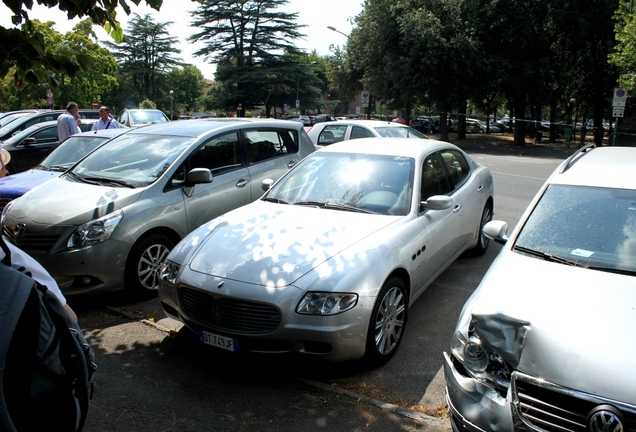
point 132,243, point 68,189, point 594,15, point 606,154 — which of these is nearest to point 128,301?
point 132,243

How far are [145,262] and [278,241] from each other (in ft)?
6.32

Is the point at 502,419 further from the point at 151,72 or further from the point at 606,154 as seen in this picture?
the point at 151,72

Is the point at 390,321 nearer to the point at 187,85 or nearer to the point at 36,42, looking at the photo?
the point at 36,42

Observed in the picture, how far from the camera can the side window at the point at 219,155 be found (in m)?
6.12

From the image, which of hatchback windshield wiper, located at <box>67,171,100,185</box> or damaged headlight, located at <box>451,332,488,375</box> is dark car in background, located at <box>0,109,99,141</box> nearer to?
hatchback windshield wiper, located at <box>67,171,100,185</box>

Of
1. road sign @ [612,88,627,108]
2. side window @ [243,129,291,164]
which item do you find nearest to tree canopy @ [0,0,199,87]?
side window @ [243,129,291,164]

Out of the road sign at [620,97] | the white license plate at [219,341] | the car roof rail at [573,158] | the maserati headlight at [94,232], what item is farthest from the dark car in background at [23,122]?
the road sign at [620,97]

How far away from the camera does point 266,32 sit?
2088 inches

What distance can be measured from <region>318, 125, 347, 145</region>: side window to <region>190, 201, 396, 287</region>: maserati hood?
7.75 m

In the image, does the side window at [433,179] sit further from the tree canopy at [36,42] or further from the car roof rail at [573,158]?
the tree canopy at [36,42]

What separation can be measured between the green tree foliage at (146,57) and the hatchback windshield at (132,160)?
70.5 m

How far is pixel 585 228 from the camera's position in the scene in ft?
11.2

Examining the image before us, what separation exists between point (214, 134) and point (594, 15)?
30.4 metres

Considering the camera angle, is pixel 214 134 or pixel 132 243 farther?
pixel 214 134
